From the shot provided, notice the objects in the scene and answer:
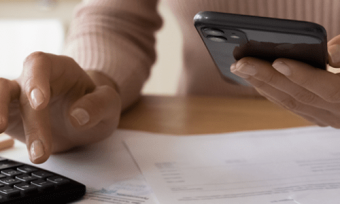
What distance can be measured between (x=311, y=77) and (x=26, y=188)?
26cm

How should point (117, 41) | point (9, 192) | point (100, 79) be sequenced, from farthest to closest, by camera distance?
point (117, 41), point (100, 79), point (9, 192)

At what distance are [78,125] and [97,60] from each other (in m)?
0.27

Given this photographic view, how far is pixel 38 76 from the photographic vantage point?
11.6 inches

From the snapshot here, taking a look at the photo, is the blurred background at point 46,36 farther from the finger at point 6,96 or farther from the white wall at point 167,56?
the finger at point 6,96

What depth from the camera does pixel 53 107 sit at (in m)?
0.38

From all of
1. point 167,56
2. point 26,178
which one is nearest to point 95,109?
point 26,178

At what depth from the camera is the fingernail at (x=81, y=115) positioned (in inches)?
13.0

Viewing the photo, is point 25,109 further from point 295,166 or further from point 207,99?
point 207,99

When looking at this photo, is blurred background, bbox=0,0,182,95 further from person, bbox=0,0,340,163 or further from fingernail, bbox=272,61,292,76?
fingernail, bbox=272,61,292,76

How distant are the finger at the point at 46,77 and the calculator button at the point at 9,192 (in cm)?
7

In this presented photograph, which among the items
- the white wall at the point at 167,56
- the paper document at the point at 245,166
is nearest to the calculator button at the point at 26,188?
the paper document at the point at 245,166

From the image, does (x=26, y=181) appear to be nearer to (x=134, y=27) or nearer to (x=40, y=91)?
(x=40, y=91)

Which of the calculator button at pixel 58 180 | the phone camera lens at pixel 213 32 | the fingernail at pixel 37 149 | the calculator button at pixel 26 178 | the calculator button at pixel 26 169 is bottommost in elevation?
the calculator button at pixel 26 169

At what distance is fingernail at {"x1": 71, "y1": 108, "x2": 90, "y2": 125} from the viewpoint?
33 cm
